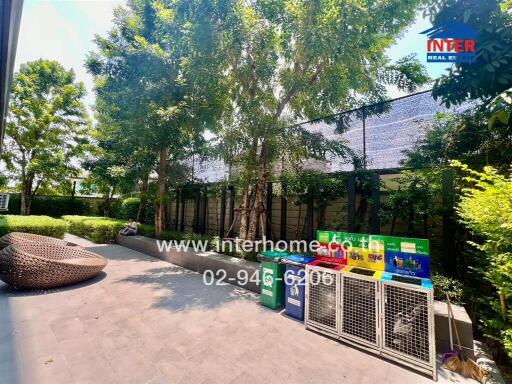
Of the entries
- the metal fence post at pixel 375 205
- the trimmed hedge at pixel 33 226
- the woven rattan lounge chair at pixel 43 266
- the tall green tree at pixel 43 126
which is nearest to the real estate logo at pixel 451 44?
the metal fence post at pixel 375 205

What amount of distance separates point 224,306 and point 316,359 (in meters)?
1.94

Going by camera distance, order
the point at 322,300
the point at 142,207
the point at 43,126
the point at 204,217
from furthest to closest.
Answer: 1. the point at 43,126
2. the point at 142,207
3. the point at 204,217
4. the point at 322,300

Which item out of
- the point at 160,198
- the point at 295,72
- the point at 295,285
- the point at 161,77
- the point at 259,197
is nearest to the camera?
the point at 295,285

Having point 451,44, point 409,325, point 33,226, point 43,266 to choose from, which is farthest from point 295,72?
point 33,226

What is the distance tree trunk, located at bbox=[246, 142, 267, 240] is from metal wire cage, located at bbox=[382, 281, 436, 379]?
4.25m

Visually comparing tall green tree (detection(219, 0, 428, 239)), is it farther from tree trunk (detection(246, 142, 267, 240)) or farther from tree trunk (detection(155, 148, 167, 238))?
tree trunk (detection(155, 148, 167, 238))

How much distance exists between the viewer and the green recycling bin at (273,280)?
4.23 metres

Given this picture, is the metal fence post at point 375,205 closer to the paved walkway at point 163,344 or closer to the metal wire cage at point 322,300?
the metal wire cage at point 322,300

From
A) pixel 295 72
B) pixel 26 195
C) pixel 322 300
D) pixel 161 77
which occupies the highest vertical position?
pixel 161 77

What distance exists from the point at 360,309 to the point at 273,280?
1569 mm

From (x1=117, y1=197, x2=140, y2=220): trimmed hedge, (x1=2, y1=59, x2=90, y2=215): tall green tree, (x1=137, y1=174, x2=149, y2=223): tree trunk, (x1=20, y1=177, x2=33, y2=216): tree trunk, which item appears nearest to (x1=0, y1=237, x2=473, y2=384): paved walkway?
(x1=137, y1=174, x2=149, y2=223): tree trunk

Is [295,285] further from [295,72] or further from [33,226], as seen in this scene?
[33,226]

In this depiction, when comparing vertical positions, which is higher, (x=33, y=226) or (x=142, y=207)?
(x=142, y=207)

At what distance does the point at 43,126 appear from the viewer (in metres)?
13.8
